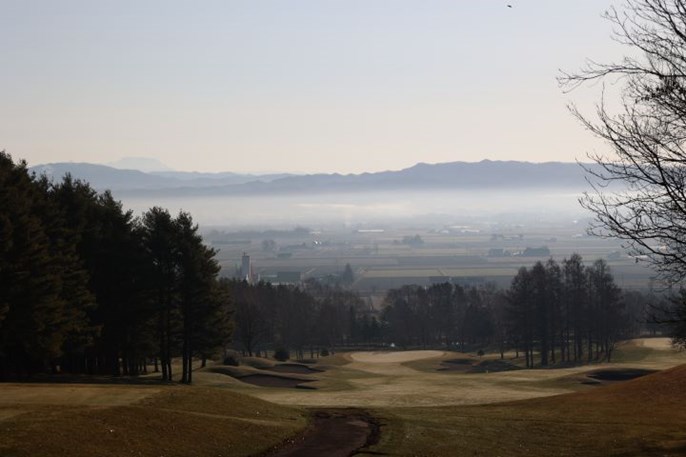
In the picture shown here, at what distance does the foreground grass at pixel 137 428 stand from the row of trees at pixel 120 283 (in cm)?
1693

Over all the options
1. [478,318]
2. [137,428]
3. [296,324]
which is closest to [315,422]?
[137,428]

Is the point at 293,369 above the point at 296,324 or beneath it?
beneath

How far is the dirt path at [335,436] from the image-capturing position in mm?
27156

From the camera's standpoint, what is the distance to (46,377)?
47.4 meters

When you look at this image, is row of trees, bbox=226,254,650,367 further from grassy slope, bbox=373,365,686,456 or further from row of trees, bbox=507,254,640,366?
grassy slope, bbox=373,365,686,456

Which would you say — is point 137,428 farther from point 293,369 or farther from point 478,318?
point 478,318

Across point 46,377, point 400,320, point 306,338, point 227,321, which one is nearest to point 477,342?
point 400,320

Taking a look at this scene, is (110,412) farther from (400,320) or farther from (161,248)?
(400,320)

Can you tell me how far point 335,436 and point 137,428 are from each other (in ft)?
27.9

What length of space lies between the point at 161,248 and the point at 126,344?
26.9 feet

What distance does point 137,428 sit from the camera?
87.0ft

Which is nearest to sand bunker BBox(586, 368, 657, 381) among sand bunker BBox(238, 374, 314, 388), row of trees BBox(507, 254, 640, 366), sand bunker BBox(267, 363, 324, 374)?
row of trees BBox(507, 254, 640, 366)

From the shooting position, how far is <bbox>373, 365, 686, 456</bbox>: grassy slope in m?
28.6

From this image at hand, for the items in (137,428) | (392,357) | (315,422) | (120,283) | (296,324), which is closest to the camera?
(137,428)
